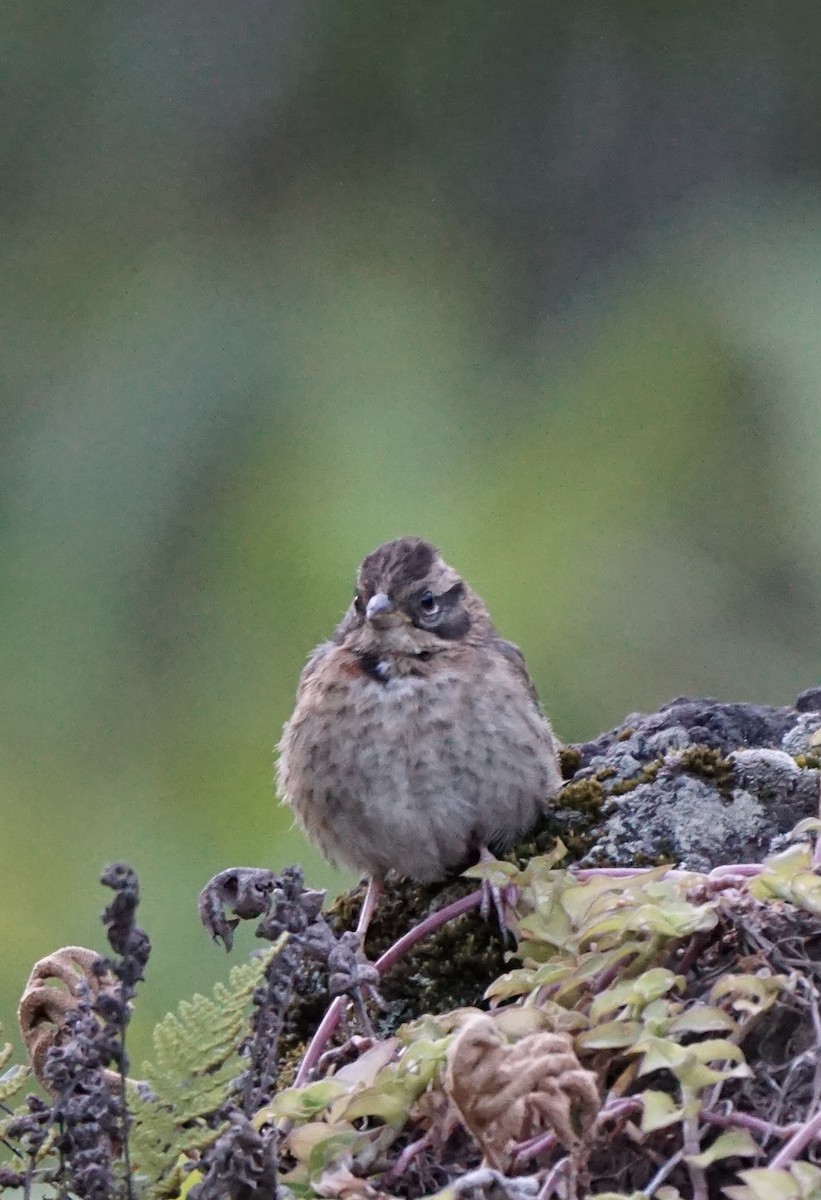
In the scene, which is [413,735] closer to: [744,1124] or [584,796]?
[584,796]

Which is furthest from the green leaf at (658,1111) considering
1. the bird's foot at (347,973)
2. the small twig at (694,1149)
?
the bird's foot at (347,973)

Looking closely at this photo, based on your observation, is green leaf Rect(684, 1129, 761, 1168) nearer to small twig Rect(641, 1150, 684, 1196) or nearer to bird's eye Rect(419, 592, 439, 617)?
small twig Rect(641, 1150, 684, 1196)

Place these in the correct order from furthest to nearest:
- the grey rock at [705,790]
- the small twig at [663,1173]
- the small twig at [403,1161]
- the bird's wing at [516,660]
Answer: the bird's wing at [516,660]
the grey rock at [705,790]
the small twig at [403,1161]
the small twig at [663,1173]

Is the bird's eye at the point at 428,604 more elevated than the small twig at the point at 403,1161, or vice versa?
the bird's eye at the point at 428,604

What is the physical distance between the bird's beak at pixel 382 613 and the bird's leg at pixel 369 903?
0.50 meters

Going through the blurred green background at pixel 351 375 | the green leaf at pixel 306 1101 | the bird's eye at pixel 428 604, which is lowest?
the green leaf at pixel 306 1101

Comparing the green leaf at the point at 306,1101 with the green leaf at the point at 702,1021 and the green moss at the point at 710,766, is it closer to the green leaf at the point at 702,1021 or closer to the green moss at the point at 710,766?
the green leaf at the point at 702,1021

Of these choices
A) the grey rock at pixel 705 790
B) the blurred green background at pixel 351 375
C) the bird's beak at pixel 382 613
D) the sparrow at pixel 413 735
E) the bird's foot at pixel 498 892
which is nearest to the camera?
the bird's foot at pixel 498 892

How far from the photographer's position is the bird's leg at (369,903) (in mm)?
2740

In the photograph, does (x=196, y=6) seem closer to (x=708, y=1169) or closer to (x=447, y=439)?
(x=447, y=439)

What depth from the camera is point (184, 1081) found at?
1.75 m

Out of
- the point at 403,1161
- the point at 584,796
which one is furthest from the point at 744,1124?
the point at 584,796

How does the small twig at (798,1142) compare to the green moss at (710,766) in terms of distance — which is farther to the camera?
the green moss at (710,766)

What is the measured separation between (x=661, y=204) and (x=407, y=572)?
361 centimetres
